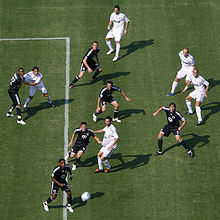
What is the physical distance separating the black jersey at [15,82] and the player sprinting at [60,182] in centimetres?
552

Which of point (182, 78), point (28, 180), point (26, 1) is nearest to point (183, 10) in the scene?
point (182, 78)

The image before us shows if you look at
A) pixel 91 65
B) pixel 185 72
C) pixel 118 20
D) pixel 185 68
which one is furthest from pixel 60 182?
pixel 118 20

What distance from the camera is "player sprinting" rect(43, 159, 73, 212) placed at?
24.7 m

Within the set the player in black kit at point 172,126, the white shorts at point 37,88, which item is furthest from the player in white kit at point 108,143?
the white shorts at point 37,88

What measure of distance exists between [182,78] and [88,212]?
30.6 feet

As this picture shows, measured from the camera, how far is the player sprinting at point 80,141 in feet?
86.8

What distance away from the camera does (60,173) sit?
24.8 m

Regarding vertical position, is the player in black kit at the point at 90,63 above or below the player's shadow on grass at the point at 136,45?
below

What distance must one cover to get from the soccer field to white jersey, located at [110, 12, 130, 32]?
1.32 m

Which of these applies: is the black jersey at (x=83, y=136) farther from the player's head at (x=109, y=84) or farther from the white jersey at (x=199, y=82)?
the white jersey at (x=199, y=82)

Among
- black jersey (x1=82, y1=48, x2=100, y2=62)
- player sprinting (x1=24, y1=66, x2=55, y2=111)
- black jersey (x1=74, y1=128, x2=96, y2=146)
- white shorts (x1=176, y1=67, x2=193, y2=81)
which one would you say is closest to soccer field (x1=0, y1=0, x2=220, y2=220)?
player sprinting (x1=24, y1=66, x2=55, y2=111)

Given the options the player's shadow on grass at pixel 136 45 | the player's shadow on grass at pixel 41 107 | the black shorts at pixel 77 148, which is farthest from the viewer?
the player's shadow on grass at pixel 136 45

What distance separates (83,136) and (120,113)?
391cm

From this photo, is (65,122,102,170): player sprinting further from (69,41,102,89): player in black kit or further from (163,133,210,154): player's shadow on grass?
(69,41,102,89): player in black kit
